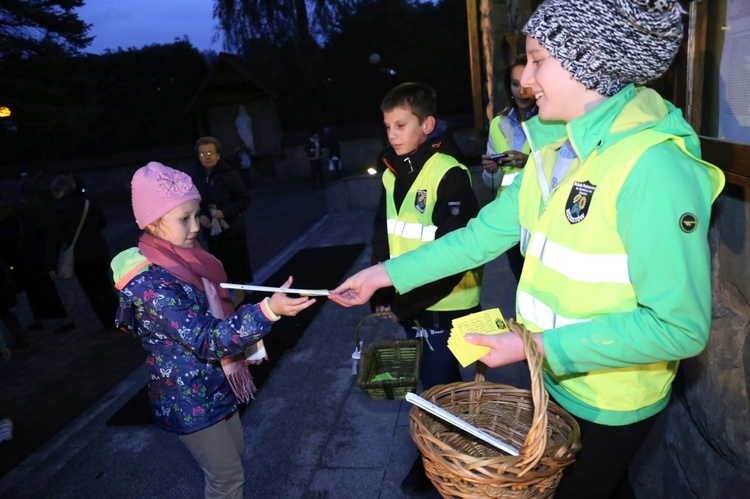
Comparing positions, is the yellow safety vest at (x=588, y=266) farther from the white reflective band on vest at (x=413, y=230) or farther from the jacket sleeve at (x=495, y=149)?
the jacket sleeve at (x=495, y=149)

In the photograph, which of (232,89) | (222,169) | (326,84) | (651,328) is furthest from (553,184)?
(326,84)

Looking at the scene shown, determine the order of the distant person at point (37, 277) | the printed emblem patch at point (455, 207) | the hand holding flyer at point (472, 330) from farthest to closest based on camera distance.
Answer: the distant person at point (37, 277) → the printed emblem patch at point (455, 207) → the hand holding flyer at point (472, 330)

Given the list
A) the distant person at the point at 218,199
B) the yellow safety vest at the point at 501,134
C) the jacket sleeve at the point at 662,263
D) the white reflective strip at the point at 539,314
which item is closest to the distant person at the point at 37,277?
the distant person at the point at 218,199

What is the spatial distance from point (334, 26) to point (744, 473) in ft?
81.2

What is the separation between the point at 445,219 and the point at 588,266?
129 cm

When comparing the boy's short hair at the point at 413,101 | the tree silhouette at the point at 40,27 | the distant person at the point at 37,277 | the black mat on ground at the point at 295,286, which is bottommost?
the black mat on ground at the point at 295,286

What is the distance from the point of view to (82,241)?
6.23m

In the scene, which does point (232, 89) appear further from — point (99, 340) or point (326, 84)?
point (99, 340)

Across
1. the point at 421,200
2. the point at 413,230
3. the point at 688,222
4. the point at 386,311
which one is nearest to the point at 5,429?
the point at 386,311

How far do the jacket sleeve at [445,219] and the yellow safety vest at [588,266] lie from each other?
0.96 metres

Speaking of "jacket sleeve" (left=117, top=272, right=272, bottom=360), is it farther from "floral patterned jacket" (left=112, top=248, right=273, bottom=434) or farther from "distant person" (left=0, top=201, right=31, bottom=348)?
"distant person" (left=0, top=201, right=31, bottom=348)

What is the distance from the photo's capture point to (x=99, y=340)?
646 cm

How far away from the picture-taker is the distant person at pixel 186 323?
2213mm

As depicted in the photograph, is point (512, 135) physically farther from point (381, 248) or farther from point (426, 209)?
point (426, 209)
